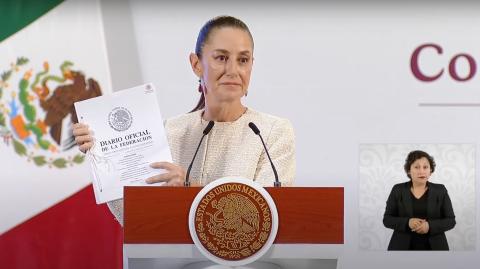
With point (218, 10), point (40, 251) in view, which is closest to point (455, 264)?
point (218, 10)

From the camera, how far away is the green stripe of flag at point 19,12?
3771 millimetres

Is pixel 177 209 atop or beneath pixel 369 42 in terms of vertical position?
beneath

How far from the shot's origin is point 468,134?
12.4 ft

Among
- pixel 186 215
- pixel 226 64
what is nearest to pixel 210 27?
pixel 226 64

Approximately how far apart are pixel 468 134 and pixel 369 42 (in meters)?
0.65

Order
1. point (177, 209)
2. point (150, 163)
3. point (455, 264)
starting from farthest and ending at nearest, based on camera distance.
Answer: point (455, 264) < point (150, 163) < point (177, 209)

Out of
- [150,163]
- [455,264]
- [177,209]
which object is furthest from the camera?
[455,264]

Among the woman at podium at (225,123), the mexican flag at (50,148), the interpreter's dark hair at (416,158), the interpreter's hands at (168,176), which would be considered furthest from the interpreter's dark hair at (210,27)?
the interpreter's dark hair at (416,158)

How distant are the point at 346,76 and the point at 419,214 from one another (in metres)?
0.74

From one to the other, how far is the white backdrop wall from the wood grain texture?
3.91ft

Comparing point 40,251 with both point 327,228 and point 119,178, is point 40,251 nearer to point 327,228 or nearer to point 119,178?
point 119,178

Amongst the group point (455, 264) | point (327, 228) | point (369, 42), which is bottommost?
point (455, 264)

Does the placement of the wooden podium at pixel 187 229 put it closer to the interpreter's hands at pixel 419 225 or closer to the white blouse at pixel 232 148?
the white blouse at pixel 232 148

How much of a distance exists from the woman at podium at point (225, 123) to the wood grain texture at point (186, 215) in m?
0.73
